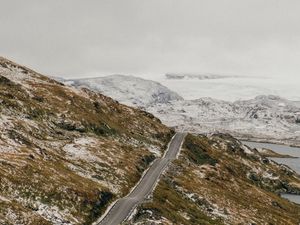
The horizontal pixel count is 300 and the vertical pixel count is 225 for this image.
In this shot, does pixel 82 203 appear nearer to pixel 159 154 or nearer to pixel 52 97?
pixel 159 154

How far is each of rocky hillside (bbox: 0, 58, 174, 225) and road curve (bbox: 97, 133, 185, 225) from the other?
2.28 m

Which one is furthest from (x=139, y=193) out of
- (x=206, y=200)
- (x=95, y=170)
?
(x=206, y=200)

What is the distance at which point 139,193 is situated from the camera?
376 feet

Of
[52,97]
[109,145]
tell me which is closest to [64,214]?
[109,145]

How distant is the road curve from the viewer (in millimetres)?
92512

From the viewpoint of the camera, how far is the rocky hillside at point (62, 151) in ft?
288

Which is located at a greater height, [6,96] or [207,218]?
[6,96]

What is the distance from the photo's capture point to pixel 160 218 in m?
95.3

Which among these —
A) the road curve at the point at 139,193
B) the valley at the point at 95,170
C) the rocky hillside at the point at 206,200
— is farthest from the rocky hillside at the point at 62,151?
the rocky hillside at the point at 206,200

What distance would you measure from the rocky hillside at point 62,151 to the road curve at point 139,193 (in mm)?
2276

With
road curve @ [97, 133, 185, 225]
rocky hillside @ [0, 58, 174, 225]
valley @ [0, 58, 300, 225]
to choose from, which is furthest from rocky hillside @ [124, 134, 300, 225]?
rocky hillside @ [0, 58, 174, 225]

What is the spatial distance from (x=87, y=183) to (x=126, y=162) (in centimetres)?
3225

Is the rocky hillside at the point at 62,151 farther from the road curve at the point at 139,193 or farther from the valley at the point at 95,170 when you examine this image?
the road curve at the point at 139,193

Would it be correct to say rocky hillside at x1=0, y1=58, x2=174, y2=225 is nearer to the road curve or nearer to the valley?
the valley
